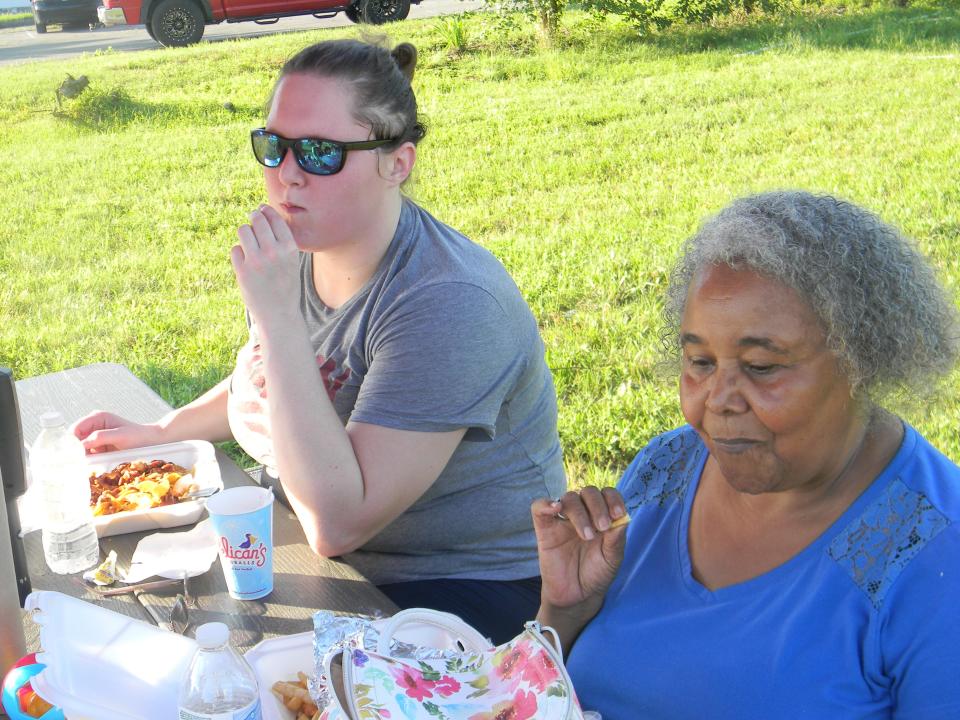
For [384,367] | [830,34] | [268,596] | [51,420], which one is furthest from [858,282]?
[830,34]

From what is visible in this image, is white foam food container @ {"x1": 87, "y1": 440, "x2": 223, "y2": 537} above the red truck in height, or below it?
below

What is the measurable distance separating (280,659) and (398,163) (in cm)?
108

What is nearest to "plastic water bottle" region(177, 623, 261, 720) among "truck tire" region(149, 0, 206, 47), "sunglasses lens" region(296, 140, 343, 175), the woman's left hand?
the woman's left hand

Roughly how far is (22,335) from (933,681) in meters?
4.87

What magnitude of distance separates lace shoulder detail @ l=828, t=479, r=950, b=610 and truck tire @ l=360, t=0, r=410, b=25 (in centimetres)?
1156

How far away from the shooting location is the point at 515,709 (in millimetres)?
1224

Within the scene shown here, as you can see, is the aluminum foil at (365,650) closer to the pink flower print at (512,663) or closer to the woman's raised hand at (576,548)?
the pink flower print at (512,663)

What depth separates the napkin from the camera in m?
1.81

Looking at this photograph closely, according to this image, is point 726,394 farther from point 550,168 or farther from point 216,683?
point 550,168

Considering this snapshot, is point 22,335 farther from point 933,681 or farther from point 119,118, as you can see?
point 933,681

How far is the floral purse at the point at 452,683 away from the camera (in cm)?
119

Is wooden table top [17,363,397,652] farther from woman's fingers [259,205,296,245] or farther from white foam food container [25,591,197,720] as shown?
woman's fingers [259,205,296,245]

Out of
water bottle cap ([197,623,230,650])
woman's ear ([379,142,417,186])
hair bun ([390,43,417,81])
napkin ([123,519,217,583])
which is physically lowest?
napkin ([123,519,217,583])

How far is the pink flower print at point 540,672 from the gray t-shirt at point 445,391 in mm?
754
